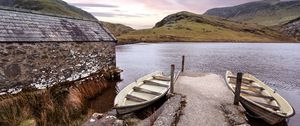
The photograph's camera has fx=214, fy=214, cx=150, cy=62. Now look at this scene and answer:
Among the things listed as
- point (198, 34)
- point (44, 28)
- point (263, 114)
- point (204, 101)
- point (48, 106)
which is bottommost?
point (263, 114)

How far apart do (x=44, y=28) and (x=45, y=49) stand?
5.30ft

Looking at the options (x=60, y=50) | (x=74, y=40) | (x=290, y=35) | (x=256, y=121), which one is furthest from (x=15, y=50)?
(x=290, y=35)

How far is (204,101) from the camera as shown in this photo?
9.95m

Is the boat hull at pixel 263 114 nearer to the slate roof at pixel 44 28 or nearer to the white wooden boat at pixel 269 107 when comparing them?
the white wooden boat at pixel 269 107

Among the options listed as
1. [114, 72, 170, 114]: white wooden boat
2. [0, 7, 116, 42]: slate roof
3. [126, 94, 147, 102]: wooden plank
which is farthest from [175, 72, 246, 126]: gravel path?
[0, 7, 116, 42]: slate roof

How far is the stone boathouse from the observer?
10.9 metres

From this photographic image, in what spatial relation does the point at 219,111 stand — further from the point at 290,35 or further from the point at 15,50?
the point at 290,35

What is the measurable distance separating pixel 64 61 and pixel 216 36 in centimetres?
9512

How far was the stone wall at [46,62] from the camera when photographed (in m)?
10.7

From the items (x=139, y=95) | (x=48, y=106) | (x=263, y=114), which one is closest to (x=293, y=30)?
(x=263, y=114)

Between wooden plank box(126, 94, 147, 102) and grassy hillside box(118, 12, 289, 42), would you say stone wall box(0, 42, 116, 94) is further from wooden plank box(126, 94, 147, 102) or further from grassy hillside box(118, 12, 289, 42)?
grassy hillside box(118, 12, 289, 42)

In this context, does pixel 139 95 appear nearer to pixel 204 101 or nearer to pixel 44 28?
pixel 204 101

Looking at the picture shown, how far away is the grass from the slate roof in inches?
118

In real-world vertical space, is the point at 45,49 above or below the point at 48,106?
above
